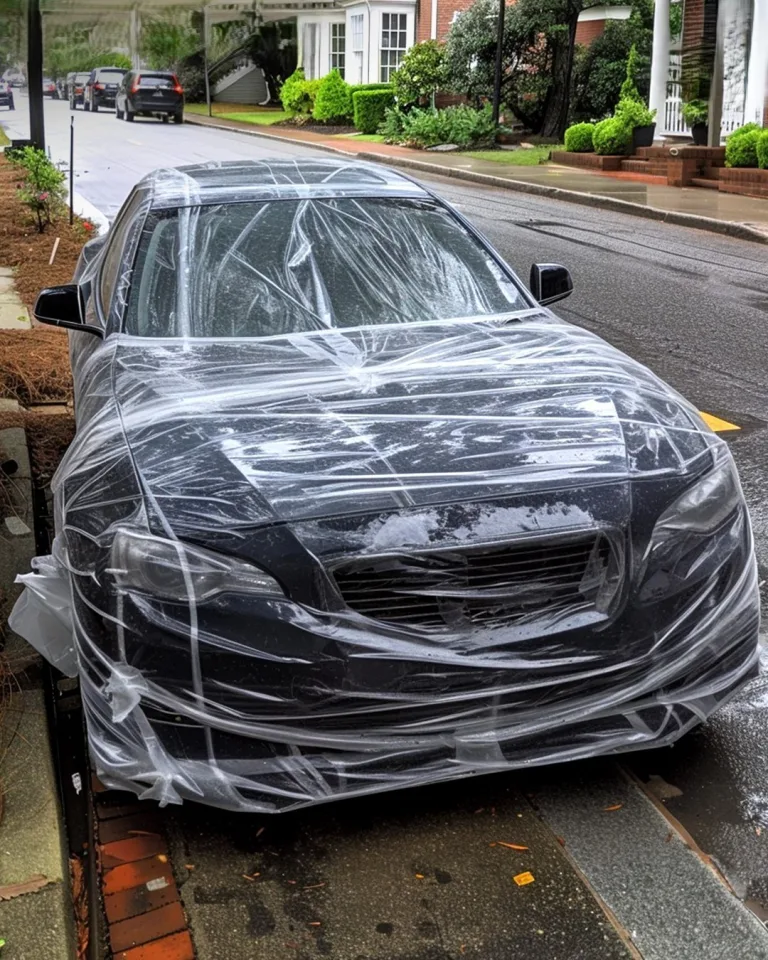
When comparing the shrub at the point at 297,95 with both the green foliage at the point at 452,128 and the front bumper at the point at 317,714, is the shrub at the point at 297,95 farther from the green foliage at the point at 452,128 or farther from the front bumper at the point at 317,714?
the front bumper at the point at 317,714

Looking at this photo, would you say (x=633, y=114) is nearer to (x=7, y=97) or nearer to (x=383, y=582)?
(x=7, y=97)

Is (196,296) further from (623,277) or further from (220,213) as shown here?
(623,277)

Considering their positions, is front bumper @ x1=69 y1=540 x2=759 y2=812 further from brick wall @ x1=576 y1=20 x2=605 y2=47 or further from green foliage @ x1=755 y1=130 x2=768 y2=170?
brick wall @ x1=576 y1=20 x2=605 y2=47

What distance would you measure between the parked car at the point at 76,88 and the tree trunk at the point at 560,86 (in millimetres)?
12030

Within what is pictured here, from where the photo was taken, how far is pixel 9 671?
350cm

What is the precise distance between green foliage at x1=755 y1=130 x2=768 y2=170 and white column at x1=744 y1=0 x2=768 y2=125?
2471 millimetres

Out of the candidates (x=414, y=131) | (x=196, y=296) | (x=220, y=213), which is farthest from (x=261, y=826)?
(x=414, y=131)

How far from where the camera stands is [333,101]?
37469 millimetres

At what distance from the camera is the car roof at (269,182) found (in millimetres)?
A: 4516

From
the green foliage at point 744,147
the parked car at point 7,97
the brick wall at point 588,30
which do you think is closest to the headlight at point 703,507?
the parked car at point 7,97

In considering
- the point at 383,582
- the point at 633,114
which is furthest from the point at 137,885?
the point at 633,114

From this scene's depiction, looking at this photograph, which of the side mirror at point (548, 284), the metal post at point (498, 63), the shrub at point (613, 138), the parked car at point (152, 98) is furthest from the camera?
the metal post at point (498, 63)

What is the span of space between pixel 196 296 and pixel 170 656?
1782 millimetres

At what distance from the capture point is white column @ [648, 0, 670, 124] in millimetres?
23859
